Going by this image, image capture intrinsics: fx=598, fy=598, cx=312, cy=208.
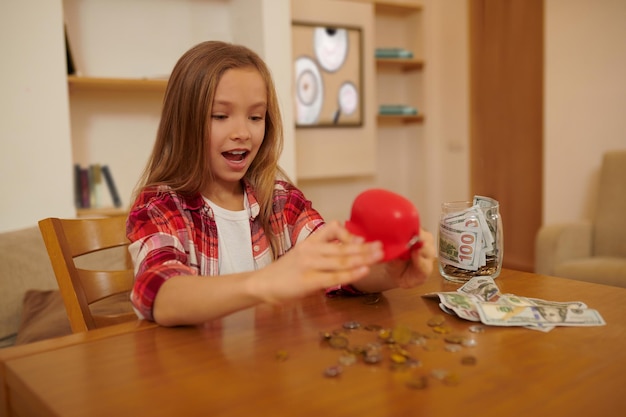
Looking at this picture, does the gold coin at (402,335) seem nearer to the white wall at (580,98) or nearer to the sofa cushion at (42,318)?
the sofa cushion at (42,318)

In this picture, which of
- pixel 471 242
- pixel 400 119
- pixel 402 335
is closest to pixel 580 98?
pixel 400 119

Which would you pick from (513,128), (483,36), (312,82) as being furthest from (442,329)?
(483,36)

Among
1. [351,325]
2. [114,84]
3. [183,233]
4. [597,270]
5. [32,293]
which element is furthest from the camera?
[114,84]

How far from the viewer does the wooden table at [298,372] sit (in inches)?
24.5

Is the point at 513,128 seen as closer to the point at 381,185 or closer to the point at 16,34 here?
the point at 381,185

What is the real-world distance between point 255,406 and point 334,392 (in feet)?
0.29

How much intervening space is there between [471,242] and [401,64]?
3.97 m

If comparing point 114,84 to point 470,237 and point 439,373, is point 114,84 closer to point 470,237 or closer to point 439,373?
point 470,237

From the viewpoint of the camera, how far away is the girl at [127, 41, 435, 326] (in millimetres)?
922

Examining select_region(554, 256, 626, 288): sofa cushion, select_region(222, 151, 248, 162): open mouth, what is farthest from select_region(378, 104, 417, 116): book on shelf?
select_region(222, 151, 248, 162): open mouth

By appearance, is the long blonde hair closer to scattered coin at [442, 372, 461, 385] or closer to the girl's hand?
the girl's hand

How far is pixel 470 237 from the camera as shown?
112 cm

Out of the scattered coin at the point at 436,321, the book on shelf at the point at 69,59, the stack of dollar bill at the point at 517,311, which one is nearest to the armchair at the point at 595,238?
the stack of dollar bill at the point at 517,311

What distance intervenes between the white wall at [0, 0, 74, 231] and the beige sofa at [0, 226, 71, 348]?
416 mm
